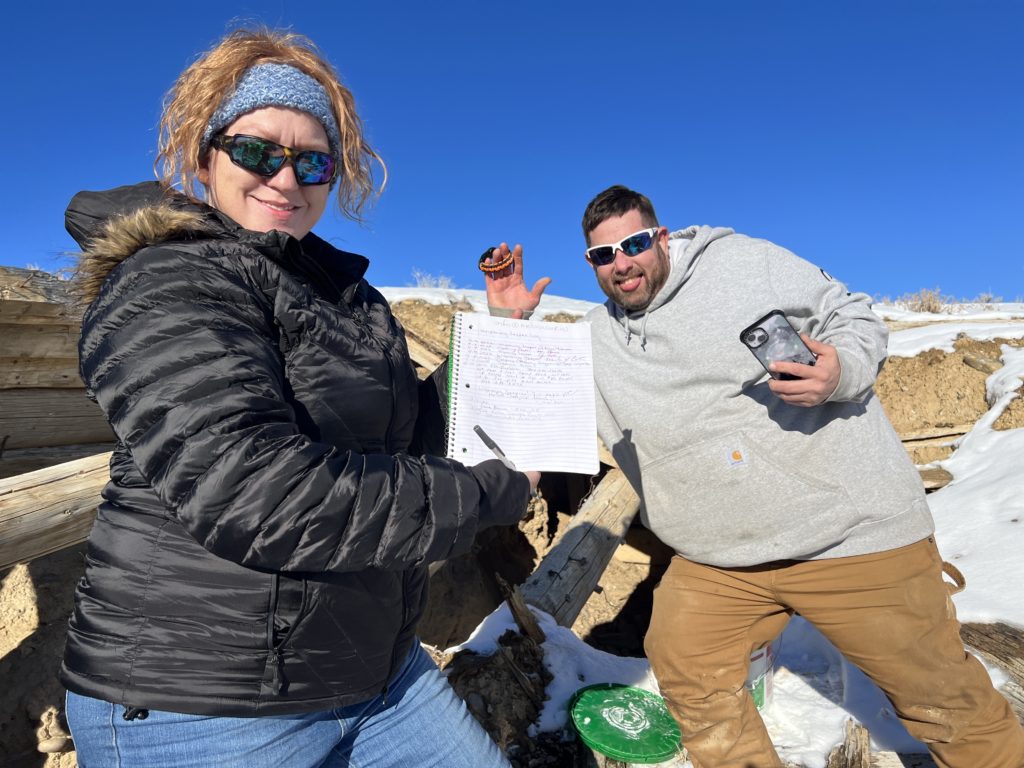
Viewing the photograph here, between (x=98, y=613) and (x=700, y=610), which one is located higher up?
(x=98, y=613)

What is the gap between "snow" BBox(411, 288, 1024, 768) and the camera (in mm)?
3254

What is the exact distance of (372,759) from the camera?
1860 millimetres

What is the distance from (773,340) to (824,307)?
0.61 m

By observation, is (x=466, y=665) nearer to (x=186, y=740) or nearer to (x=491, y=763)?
(x=491, y=763)

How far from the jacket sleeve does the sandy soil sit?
7.81 feet

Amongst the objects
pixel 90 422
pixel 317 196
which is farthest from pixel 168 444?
pixel 90 422

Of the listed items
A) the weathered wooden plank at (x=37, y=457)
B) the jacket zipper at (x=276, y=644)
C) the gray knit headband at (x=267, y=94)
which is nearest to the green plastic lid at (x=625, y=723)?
the jacket zipper at (x=276, y=644)

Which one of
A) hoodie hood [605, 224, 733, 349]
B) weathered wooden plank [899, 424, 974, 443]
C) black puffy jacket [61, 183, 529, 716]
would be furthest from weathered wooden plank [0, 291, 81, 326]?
weathered wooden plank [899, 424, 974, 443]

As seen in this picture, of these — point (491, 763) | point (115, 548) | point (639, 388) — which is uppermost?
point (639, 388)

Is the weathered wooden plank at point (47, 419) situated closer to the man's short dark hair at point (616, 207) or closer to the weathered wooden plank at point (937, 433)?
the man's short dark hair at point (616, 207)

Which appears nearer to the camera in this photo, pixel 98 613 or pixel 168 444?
pixel 168 444

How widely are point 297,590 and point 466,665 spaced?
2263 millimetres

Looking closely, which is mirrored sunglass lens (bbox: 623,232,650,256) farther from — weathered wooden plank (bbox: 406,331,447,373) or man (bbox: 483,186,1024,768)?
weathered wooden plank (bbox: 406,331,447,373)

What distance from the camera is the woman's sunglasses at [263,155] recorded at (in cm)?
171
